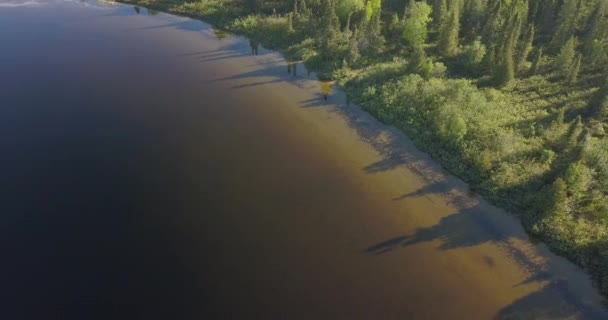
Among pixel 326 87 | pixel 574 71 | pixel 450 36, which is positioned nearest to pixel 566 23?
pixel 574 71

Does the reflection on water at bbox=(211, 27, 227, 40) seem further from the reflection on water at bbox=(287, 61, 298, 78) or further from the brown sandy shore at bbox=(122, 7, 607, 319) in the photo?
the brown sandy shore at bbox=(122, 7, 607, 319)

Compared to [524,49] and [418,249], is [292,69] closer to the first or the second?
[524,49]

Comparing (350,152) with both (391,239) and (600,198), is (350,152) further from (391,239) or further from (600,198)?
(600,198)

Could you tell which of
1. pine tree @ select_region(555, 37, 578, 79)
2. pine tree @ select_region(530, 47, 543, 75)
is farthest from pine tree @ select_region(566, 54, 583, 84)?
pine tree @ select_region(530, 47, 543, 75)

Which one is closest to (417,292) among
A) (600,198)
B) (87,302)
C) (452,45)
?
(600,198)

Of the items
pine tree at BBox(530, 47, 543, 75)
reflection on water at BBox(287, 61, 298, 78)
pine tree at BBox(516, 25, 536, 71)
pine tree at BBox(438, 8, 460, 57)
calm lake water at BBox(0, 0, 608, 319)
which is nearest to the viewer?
calm lake water at BBox(0, 0, 608, 319)

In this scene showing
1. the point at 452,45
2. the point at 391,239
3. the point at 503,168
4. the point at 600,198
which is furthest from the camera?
the point at 452,45

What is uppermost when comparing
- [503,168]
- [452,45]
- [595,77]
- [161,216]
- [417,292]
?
[452,45]
